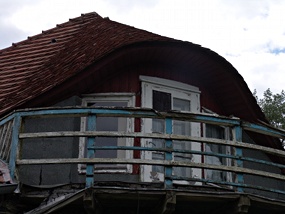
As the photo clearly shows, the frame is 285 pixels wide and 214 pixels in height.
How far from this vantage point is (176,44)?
10695 mm

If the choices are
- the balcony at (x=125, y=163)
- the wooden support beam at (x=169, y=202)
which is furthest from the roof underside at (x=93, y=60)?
the wooden support beam at (x=169, y=202)

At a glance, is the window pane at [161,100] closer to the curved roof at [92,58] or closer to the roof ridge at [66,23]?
the curved roof at [92,58]

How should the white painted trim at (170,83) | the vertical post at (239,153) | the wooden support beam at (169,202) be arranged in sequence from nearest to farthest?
the wooden support beam at (169,202) → the vertical post at (239,153) → the white painted trim at (170,83)

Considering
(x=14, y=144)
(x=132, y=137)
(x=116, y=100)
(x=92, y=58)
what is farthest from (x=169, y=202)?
(x=92, y=58)

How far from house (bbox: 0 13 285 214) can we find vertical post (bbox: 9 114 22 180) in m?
0.02

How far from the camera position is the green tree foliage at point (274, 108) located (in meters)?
28.0

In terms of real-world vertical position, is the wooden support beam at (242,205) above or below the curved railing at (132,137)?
below

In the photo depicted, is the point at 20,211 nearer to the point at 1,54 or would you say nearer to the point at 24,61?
the point at 24,61

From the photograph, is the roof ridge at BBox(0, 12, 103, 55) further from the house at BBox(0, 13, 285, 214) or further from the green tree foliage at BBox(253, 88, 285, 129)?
the green tree foliage at BBox(253, 88, 285, 129)

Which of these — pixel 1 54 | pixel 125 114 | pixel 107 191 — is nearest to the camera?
pixel 107 191

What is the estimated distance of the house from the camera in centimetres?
815

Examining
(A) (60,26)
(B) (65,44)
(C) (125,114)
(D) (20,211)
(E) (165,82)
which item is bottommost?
(D) (20,211)

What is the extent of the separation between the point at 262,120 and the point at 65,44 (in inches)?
179

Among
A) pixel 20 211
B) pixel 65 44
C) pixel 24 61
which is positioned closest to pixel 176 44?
pixel 65 44
